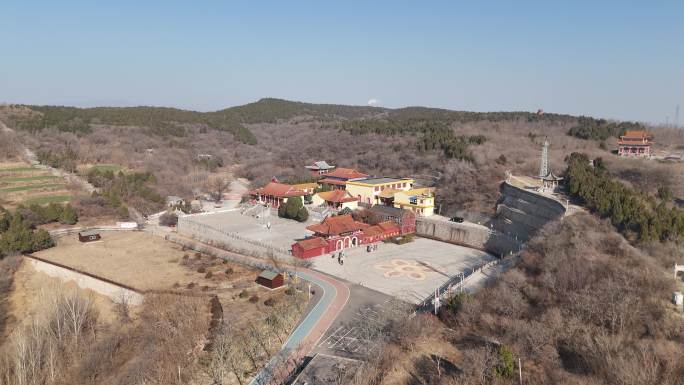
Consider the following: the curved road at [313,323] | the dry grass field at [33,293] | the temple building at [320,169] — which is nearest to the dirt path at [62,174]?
the dry grass field at [33,293]

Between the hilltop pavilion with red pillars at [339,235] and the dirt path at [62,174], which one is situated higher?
the dirt path at [62,174]

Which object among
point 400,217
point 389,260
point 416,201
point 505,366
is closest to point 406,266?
point 389,260

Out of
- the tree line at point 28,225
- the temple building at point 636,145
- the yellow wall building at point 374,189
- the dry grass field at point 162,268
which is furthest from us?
the temple building at point 636,145

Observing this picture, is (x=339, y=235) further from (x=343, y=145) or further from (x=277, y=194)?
(x=343, y=145)

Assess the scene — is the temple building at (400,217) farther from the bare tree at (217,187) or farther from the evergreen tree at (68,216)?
the evergreen tree at (68,216)

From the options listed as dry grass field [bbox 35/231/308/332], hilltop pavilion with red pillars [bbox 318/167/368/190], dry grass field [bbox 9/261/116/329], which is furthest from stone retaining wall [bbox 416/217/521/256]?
dry grass field [bbox 9/261/116/329]

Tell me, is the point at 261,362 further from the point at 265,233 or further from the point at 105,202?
the point at 105,202

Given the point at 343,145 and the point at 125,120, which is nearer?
the point at 343,145
